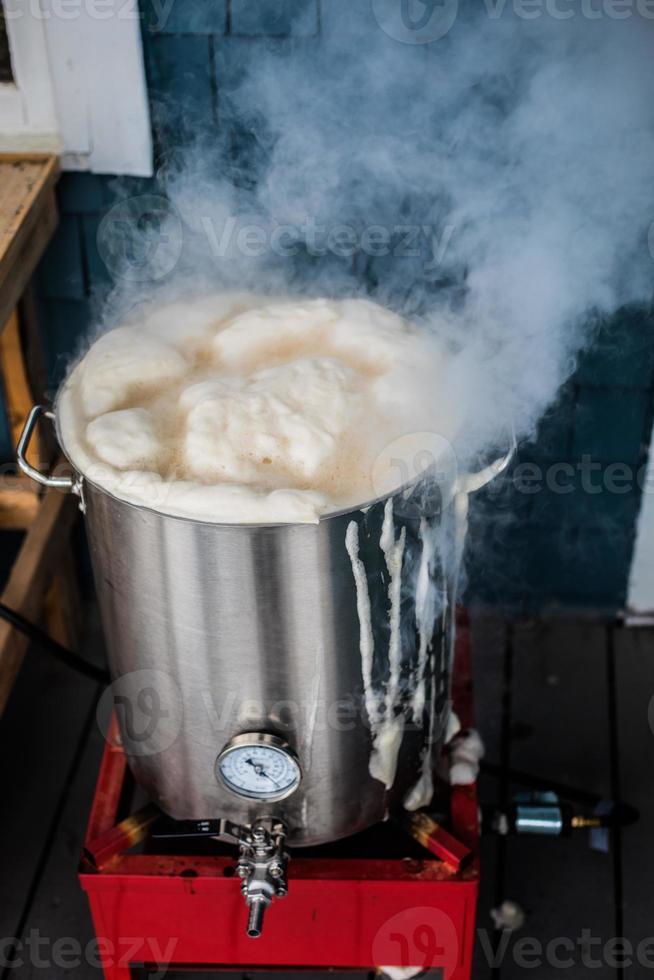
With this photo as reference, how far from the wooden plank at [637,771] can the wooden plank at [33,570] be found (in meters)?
1.23

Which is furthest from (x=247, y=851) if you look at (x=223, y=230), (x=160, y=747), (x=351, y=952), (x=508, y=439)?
(x=223, y=230)

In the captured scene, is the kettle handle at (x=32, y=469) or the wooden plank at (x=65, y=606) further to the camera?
the wooden plank at (x=65, y=606)

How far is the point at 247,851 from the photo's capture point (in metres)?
1.47

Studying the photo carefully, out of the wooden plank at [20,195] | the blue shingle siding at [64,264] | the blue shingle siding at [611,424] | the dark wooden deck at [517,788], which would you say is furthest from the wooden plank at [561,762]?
the wooden plank at [20,195]

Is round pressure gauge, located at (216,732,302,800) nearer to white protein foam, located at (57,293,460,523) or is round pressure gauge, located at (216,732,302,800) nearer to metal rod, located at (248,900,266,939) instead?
metal rod, located at (248,900,266,939)

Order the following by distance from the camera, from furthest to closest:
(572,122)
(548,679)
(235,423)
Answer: (548,679) < (572,122) < (235,423)

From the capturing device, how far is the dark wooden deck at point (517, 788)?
1.88 meters

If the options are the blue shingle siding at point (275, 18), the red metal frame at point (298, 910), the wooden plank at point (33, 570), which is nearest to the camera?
the red metal frame at point (298, 910)

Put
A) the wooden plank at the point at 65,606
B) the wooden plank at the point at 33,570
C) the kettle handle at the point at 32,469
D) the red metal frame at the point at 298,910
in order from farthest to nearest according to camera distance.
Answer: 1. the wooden plank at the point at 65,606
2. the wooden plank at the point at 33,570
3. the red metal frame at the point at 298,910
4. the kettle handle at the point at 32,469

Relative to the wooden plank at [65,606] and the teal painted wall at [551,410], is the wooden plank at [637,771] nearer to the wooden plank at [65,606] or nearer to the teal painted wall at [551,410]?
the teal painted wall at [551,410]

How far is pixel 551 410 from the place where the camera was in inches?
86.0

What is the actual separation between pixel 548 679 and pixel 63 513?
1153mm

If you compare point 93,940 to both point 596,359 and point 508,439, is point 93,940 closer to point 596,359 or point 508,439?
point 508,439

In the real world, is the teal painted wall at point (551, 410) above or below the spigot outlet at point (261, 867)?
above
